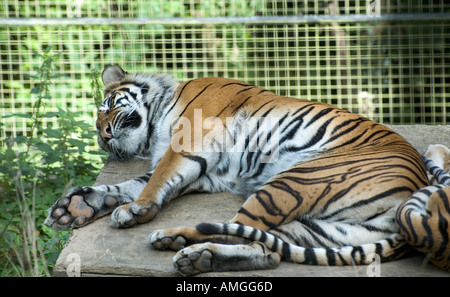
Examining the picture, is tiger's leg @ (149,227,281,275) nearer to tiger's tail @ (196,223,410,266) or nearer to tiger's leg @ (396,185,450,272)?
tiger's tail @ (196,223,410,266)

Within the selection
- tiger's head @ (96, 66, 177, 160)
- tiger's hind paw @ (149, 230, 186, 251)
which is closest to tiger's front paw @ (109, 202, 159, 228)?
tiger's hind paw @ (149, 230, 186, 251)

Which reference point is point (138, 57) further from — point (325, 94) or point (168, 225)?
point (168, 225)

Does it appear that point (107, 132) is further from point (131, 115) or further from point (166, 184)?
point (166, 184)

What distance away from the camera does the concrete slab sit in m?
2.43

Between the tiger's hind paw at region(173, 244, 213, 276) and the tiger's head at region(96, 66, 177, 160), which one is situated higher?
the tiger's head at region(96, 66, 177, 160)

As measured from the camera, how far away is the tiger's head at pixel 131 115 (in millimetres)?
3602

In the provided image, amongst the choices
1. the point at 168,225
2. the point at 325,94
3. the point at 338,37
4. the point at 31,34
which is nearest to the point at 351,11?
the point at 338,37

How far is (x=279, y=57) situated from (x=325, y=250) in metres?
3.42

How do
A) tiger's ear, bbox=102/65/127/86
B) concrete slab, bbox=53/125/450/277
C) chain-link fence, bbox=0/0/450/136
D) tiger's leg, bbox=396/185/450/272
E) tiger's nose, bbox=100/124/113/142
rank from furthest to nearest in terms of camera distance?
chain-link fence, bbox=0/0/450/136
tiger's ear, bbox=102/65/127/86
tiger's nose, bbox=100/124/113/142
concrete slab, bbox=53/125/450/277
tiger's leg, bbox=396/185/450/272

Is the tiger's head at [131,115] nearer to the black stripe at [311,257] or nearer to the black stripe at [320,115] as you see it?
the black stripe at [320,115]

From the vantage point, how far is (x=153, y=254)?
261cm

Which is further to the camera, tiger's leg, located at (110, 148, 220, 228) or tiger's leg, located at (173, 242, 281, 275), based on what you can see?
tiger's leg, located at (110, 148, 220, 228)

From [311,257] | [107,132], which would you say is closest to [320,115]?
[311,257]

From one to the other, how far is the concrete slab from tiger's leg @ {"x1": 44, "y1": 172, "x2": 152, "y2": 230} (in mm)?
47
